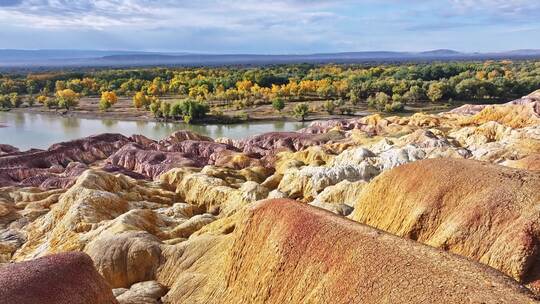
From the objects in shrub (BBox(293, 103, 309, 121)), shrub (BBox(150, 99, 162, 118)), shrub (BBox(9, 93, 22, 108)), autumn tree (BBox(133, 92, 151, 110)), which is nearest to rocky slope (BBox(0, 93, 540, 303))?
shrub (BBox(293, 103, 309, 121))

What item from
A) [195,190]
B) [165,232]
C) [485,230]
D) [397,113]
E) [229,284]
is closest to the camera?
[485,230]

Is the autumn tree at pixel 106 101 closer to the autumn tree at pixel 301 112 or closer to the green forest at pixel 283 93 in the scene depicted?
the green forest at pixel 283 93

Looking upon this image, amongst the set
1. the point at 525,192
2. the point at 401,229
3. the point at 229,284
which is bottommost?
the point at 229,284

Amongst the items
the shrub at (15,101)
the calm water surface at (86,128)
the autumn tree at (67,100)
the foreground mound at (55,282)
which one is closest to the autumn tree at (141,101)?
the calm water surface at (86,128)

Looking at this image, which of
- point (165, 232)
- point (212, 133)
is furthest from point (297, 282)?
point (212, 133)

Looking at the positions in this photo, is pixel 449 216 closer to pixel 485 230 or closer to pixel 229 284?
pixel 485 230

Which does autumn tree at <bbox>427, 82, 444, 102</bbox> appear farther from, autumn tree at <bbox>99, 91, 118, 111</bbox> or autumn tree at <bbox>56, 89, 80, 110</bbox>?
autumn tree at <bbox>56, 89, 80, 110</bbox>
